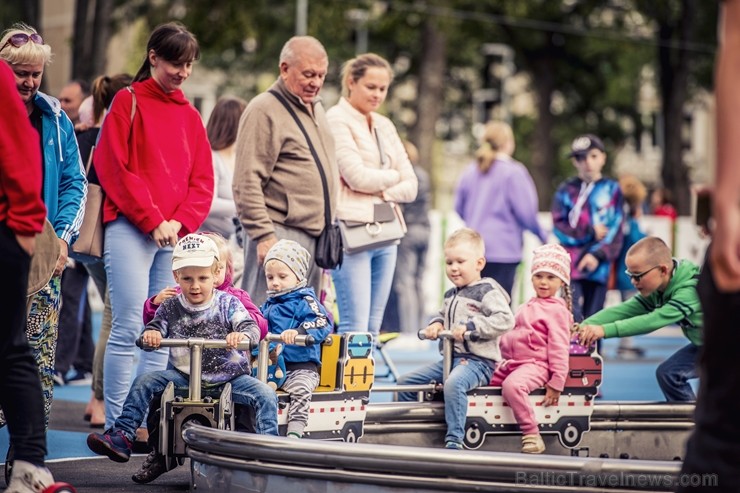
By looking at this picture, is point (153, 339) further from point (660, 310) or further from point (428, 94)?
point (428, 94)

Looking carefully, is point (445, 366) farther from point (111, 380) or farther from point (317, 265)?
point (111, 380)

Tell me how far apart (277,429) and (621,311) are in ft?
9.39

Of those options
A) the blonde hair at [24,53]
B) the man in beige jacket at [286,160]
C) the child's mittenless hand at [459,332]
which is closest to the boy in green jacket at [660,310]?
the child's mittenless hand at [459,332]

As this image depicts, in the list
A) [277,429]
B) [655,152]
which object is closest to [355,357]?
[277,429]

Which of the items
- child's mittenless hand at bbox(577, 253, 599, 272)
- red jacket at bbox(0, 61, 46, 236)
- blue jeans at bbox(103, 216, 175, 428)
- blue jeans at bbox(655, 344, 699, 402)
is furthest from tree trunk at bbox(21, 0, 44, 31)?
red jacket at bbox(0, 61, 46, 236)

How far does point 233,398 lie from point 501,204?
6.47 m

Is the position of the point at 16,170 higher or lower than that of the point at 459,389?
higher

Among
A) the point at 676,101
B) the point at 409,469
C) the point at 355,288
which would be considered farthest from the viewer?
the point at 676,101

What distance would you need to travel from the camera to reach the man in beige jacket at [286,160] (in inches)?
353

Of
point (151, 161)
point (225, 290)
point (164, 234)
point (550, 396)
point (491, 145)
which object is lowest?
point (550, 396)

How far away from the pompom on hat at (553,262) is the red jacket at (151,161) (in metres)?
1.96

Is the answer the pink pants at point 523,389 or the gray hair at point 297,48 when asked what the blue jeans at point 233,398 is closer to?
the pink pants at point 523,389

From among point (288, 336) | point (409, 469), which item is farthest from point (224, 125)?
point (409, 469)

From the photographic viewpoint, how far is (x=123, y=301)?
8.45 meters
